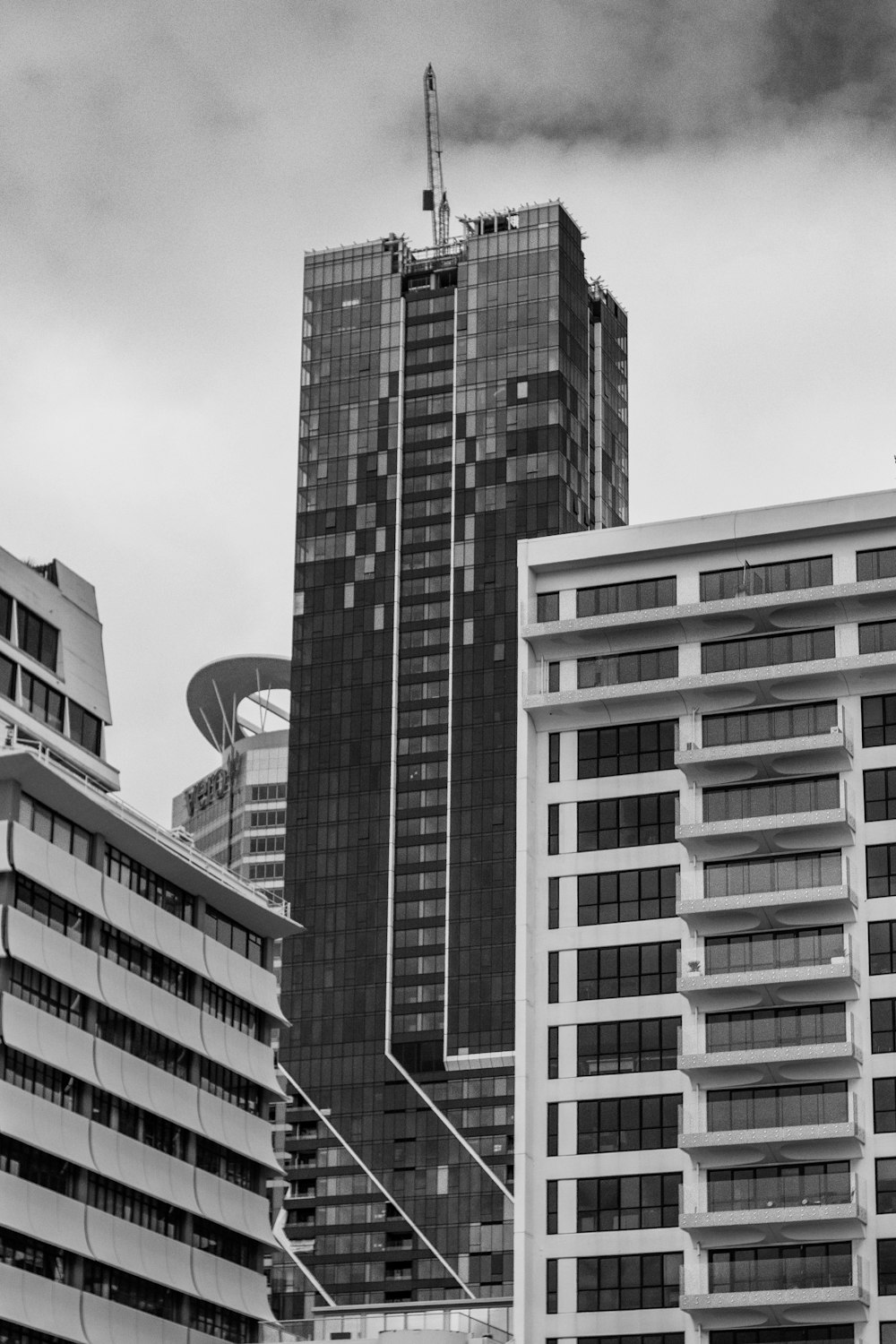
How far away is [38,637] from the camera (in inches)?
5020

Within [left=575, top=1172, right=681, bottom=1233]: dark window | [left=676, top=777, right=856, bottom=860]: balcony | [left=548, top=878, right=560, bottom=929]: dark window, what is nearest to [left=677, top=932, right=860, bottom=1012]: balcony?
[left=676, top=777, right=856, bottom=860]: balcony

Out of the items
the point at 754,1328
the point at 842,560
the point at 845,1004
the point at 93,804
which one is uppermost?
the point at 842,560

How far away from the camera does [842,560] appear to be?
126688 millimetres

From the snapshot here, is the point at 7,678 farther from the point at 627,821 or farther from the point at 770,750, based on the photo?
the point at 770,750

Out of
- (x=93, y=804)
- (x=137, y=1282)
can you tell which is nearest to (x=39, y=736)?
(x=93, y=804)

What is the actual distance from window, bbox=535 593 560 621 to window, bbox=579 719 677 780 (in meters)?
7.22

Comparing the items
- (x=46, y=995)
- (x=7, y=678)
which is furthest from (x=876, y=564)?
(x=46, y=995)

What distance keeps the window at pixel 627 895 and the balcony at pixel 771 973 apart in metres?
3.42

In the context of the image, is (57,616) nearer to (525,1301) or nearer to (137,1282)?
(137,1282)

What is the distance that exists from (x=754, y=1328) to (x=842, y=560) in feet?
130

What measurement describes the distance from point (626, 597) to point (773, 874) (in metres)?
17.7

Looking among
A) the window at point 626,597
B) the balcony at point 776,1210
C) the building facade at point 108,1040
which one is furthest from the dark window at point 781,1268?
the window at point 626,597

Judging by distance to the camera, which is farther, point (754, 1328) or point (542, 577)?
point (542, 577)

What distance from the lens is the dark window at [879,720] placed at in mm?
123875
